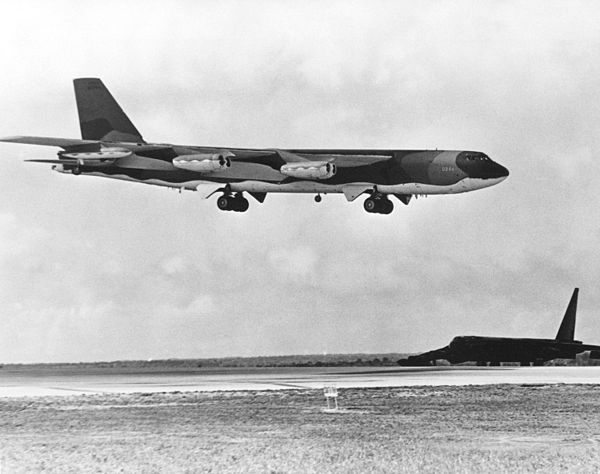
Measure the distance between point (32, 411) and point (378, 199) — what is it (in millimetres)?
24413

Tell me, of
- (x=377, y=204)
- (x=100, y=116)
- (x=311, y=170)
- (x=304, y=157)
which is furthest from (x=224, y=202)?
(x=100, y=116)

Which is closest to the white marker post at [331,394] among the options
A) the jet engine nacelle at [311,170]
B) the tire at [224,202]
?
the jet engine nacelle at [311,170]

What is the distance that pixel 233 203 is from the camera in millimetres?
52500

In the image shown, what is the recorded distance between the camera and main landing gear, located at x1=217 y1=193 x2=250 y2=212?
52312 millimetres

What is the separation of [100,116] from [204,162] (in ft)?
36.6

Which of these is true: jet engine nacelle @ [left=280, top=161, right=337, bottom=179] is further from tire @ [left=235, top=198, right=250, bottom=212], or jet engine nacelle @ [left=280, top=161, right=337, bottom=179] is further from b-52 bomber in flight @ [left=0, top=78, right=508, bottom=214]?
tire @ [left=235, top=198, right=250, bottom=212]

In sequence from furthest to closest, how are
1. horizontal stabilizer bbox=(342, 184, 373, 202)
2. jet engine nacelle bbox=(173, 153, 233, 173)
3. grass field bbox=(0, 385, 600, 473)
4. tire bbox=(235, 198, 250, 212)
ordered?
tire bbox=(235, 198, 250, 212), jet engine nacelle bbox=(173, 153, 233, 173), horizontal stabilizer bbox=(342, 184, 373, 202), grass field bbox=(0, 385, 600, 473)

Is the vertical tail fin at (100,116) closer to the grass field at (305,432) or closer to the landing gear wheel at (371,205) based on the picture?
the landing gear wheel at (371,205)

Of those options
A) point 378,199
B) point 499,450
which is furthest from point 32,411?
point 378,199

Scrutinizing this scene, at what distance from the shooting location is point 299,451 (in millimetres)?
20562

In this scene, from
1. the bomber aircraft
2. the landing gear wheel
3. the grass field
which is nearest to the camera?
the grass field

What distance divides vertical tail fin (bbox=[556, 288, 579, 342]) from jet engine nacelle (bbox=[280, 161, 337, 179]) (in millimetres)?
24767

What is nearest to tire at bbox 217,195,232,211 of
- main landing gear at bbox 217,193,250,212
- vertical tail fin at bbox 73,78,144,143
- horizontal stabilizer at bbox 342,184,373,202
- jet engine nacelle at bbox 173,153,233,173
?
main landing gear at bbox 217,193,250,212

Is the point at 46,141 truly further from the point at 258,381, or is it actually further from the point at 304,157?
the point at 258,381
